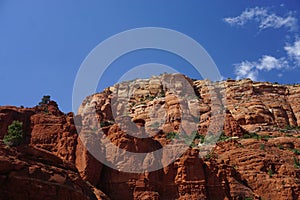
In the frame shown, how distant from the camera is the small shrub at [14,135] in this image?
38438mm

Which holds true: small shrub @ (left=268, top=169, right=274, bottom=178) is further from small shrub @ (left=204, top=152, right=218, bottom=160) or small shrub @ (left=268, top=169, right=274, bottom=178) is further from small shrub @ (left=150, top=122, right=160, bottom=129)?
small shrub @ (left=150, top=122, right=160, bottom=129)

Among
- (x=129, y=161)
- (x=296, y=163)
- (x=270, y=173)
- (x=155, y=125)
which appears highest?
(x=155, y=125)

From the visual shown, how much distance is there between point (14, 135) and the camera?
40.8 meters

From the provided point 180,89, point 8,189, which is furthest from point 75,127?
point 180,89

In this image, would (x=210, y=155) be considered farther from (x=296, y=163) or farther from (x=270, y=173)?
(x=296, y=163)

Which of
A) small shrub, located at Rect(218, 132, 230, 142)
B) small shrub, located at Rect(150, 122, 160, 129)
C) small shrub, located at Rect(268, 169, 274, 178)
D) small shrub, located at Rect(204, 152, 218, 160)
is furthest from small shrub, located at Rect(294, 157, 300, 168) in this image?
small shrub, located at Rect(150, 122, 160, 129)

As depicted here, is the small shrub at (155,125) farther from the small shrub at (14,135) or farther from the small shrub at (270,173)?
the small shrub at (14,135)

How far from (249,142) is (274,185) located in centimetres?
1713

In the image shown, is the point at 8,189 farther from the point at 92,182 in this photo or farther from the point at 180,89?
the point at 180,89

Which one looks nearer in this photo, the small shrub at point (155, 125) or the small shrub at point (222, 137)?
the small shrub at point (222, 137)

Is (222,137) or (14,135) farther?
(222,137)

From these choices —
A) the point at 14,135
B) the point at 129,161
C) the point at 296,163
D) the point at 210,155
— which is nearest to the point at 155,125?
the point at 210,155

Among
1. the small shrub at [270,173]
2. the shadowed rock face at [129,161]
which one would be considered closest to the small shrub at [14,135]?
the shadowed rock face at [129,161]

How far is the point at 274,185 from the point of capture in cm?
5569
